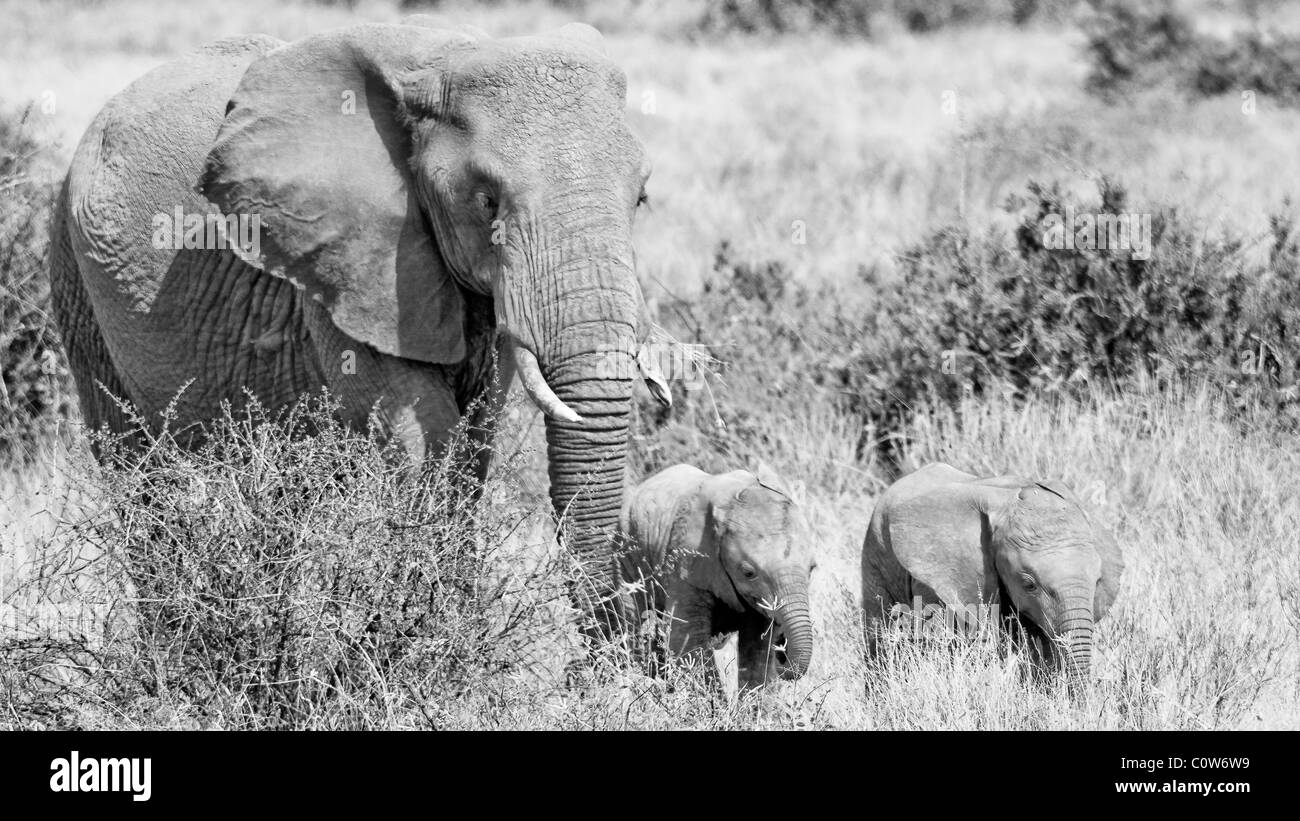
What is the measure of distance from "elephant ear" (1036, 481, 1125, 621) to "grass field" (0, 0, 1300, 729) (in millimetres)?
239

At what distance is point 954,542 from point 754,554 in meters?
0.73

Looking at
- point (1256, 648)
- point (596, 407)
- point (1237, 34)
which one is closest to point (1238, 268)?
point (1256, 648)

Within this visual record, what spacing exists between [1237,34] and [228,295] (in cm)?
2050

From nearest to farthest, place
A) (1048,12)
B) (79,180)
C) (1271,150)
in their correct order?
(79,180), (1271,150), (1048,12)

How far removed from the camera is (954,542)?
6.95 m

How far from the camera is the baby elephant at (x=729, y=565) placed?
6.80 meters

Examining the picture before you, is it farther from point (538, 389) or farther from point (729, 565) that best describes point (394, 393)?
point (729, 565)

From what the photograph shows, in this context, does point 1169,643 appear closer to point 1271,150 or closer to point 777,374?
point 777,374

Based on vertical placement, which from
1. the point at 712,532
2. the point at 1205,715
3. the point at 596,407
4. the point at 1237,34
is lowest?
the point at 1205,715

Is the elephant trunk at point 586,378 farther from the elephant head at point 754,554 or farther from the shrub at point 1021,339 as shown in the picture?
the shrub at point 1021,339

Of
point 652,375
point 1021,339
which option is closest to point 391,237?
point 652,375

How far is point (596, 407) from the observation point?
20.0ft

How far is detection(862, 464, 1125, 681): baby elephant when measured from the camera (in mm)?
6574

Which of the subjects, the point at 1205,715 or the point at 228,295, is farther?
the point at 228,295
